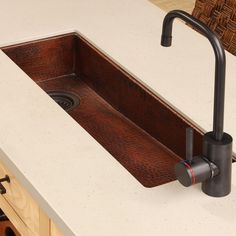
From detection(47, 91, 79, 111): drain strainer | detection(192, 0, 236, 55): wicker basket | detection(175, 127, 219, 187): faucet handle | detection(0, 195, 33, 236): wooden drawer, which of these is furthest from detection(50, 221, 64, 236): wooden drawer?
detection(192, 0, 236, 55): wicker basket

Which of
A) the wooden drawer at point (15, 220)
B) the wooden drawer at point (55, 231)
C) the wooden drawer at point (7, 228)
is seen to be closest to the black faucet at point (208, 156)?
A: the wooden drawer at point (55, 231)

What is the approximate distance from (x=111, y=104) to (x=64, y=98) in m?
0.15

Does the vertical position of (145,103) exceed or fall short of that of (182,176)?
it exceeds it

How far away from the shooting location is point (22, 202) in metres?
1.73

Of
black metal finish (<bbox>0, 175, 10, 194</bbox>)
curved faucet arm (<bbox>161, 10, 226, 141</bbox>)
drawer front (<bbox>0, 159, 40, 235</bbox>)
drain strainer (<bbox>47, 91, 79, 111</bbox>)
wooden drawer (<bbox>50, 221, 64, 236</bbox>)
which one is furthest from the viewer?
drain strainer (<bbox>47, 91, 79, 111</bbox>)

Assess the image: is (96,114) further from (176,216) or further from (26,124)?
(176,216)

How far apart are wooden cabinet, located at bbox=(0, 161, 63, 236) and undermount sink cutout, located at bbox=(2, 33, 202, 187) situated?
0.96 ft

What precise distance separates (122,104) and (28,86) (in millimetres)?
341

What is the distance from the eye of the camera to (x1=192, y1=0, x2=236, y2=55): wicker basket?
2.50 meters

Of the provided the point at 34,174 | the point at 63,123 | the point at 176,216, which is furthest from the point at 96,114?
the point at 176,216

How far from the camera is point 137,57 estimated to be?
207 cm

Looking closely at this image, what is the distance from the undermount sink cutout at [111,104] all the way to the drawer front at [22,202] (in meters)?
0.29

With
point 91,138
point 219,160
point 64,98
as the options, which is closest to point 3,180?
point 91,138

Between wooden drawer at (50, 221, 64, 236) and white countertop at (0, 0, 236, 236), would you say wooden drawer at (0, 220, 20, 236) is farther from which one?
wooden drawer at (50, 221, 64, 236)
